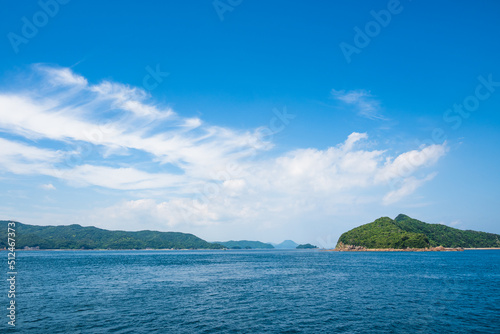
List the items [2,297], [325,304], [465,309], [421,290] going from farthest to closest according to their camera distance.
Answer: [421,290] < [2,297] < [325,304] < [465,309]

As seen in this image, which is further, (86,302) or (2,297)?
(2,297)

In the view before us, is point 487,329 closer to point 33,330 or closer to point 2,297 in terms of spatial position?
point 33,330

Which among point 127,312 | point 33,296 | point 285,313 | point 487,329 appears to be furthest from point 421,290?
point 33,296

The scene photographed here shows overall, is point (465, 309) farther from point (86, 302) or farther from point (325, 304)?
point (86, 302)

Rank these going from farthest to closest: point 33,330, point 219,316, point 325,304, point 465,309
Result: 1. point 325,304
2. point 465,309
3. point 219,316
4. point 33,330

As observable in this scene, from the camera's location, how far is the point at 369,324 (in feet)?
110

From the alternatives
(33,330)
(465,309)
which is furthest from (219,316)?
(465,309)

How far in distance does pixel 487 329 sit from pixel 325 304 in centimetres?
2005

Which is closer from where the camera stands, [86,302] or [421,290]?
[86,302]

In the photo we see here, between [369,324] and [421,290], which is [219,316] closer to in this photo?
[369,324]

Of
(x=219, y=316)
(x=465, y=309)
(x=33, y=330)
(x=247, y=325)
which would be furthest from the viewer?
(x=465, y=309)

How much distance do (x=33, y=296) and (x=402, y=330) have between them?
60.3m

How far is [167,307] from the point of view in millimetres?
41781

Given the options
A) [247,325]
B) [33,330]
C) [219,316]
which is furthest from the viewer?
[219,316]
